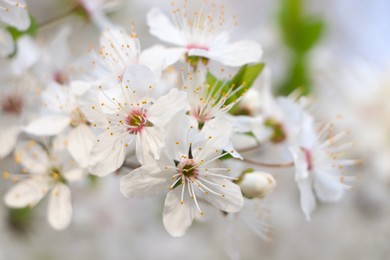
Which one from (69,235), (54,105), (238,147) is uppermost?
(54,105)

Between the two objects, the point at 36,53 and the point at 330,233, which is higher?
the point at 36,53

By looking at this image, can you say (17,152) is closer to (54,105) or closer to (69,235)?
(54,105)

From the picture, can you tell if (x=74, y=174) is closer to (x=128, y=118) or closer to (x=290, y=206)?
(x=128, y=118)

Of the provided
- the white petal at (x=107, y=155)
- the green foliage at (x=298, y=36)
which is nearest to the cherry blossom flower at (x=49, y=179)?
the white petal at (x=107, y=155)

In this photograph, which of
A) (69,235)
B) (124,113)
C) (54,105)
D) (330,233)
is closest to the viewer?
(124,113)

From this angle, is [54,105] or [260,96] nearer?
[54,105]

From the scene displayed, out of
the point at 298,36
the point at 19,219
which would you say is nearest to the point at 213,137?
the point at 19,219

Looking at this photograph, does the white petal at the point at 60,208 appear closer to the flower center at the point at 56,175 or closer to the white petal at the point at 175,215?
the flower center at the point at 56,175

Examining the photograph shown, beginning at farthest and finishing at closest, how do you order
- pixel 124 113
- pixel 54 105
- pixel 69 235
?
pixel 69 235 → pixel 54 105 → pixel 124 113

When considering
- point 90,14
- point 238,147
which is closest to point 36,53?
point 90,14
